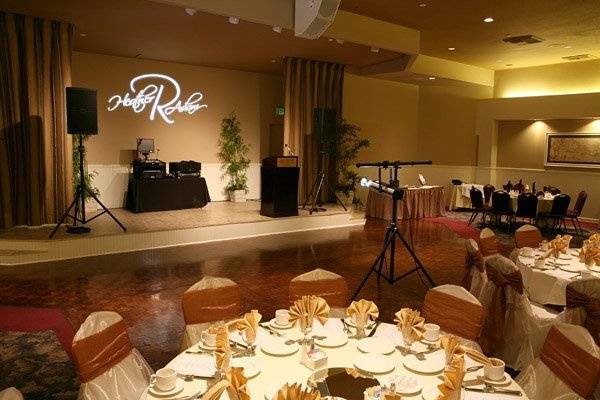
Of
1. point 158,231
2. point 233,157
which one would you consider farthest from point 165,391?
point 233,157

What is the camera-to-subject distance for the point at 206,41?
876cm

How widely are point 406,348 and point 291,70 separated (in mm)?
9125

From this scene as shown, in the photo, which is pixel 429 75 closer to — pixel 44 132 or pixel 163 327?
pixel 44 132

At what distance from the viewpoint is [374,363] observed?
2.19m

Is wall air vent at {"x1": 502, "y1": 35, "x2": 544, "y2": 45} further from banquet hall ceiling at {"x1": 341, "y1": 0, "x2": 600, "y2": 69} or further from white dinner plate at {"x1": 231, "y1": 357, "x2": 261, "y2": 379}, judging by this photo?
white dinner plate at {"x1": 231, "y1": 357, "x2": 261, "y2": 379}

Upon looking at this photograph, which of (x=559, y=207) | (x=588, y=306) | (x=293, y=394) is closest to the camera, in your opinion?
(x=293, y=394)

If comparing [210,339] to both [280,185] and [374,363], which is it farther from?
[280,185]

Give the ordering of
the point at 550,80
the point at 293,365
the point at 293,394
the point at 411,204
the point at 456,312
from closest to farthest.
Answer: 1. the point at 293,394
2. the point at 293,365
3. the point at 456,312
4. the point at 411,204
5. the point at 550,80

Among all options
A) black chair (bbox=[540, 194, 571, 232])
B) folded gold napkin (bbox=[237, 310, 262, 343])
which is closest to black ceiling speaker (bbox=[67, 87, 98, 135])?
folded gold napkin (bbox=[237, 310, 262, 343])

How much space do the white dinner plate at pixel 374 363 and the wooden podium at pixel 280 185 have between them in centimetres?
692

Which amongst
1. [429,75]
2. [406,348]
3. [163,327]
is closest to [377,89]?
[429,75]

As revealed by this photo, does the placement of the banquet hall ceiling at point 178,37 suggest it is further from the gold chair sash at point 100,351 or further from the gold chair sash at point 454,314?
the gold chair sash at point 454,314

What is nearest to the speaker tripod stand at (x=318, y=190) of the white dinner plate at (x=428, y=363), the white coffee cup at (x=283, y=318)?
the white coffee cup at (x=283, y=318)

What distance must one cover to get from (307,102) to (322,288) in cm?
831
